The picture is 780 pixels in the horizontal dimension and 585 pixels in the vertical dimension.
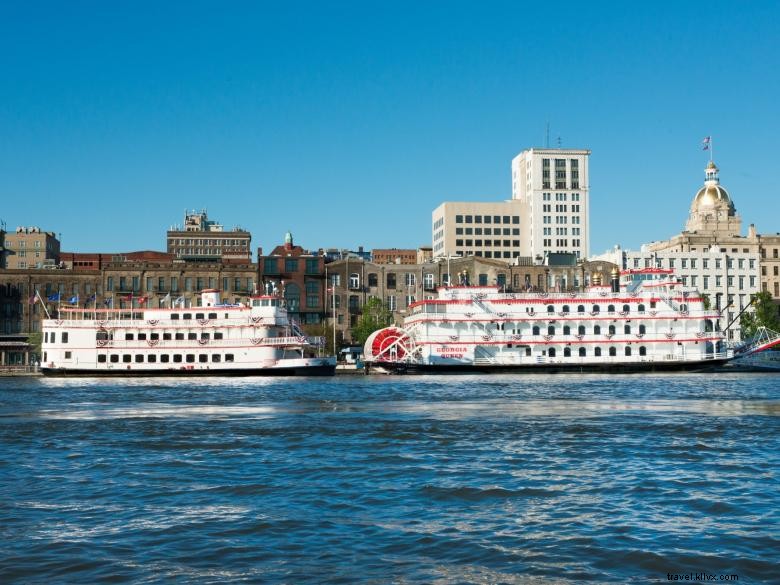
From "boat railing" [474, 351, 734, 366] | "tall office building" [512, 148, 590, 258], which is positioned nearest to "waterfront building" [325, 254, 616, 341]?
"boat railing" [474, 351, 734, 366]

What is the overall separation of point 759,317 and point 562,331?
4180 cm

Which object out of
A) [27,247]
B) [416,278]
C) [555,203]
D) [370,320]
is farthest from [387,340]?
[555,203]

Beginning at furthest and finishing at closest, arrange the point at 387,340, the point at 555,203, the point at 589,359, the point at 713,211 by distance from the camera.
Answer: the point at 555,203
the point at 713,211
the point at 387,340
the point at 589,359

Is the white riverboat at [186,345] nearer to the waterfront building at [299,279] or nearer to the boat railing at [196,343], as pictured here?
the boat railing at [196,343]

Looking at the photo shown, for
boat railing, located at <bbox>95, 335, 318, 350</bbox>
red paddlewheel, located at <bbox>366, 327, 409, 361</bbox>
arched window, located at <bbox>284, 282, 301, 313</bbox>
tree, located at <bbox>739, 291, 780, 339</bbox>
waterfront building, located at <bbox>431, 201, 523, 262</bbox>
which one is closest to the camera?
boat railing, located at <bbox>95, 335, 318, 350</bbox>

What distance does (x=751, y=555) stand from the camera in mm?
15484

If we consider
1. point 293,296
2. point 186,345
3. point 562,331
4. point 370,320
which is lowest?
point 186,345

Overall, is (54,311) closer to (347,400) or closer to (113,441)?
(347,400)

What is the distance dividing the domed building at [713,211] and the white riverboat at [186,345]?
330ft

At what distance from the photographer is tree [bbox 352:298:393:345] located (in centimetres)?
10256

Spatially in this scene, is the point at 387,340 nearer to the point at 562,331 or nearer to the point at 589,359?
the point at 562,331

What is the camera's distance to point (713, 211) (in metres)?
164

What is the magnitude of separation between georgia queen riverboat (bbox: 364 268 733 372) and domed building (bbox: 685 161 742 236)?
81546 millimetres

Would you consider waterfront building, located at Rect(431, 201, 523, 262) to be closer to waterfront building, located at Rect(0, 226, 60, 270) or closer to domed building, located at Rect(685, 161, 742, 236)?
domed building, located at Rect(685, 161, 742, 236)
